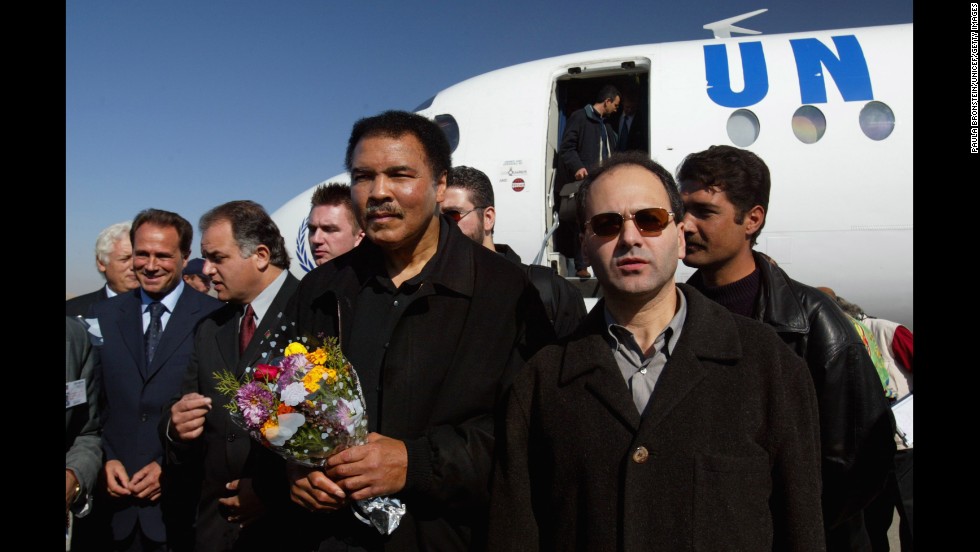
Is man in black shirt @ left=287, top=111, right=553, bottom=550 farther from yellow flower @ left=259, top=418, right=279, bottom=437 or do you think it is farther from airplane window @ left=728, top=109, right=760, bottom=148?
airplane window @ left=728, top=109, right=760, bottom=148

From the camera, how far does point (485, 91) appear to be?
29.5 feet

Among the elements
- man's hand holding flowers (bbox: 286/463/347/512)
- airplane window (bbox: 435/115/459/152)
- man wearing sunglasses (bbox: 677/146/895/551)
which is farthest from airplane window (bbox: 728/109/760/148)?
man's hand holding flowers (bbox: 286/463/347/512)

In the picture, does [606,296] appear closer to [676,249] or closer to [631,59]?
[676,249]

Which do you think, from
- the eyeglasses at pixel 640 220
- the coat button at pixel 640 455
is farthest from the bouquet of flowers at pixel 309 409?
the eyeglasses at pixel 640 220

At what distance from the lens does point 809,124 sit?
7.66 metres

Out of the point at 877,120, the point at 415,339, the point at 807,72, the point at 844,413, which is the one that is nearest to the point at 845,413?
the point at 844,413

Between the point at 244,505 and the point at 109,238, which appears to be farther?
the point at 109,238

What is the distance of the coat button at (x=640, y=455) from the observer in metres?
1.70

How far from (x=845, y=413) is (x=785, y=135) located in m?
6.26

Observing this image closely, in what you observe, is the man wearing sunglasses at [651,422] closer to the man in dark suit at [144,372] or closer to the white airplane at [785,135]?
the man in dark suit at [144,372]

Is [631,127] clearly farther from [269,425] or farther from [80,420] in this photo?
[269,425]

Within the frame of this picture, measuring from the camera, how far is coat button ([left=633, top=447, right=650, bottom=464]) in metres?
1.70

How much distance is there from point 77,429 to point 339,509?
6.17ft

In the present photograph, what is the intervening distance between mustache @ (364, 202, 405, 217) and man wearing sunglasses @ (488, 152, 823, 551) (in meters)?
0.69
